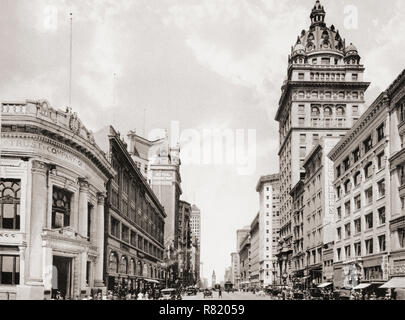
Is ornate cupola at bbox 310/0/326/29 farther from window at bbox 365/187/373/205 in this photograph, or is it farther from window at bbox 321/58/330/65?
window at bbox 365/187/373/205

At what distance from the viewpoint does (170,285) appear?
125 m

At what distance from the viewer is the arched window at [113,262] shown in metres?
71.2

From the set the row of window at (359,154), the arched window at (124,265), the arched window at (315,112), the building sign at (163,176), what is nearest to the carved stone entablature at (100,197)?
the arched window at (124,265)

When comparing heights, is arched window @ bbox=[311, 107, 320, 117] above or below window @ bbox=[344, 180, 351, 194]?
above

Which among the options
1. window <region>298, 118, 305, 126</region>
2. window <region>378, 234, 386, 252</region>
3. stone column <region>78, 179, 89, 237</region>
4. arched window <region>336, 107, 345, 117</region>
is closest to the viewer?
stone column <region>78, 179, 89, 237</region>

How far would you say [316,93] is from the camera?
130 meters

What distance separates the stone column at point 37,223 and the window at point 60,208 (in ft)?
11.3

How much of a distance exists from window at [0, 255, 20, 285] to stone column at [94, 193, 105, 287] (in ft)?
55.9

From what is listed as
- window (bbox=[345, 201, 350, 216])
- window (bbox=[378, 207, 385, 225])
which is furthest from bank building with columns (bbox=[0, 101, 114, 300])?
window (bbox=[345, 201, 350, 216])

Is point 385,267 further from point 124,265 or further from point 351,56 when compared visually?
point 351,56

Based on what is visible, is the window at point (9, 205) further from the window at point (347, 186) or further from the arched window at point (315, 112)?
the arched window at point (315, 112)

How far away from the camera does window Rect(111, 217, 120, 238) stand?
237 feet

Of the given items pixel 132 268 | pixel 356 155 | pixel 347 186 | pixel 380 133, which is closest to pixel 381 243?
pixel 380 133

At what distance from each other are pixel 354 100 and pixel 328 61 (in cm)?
1338
